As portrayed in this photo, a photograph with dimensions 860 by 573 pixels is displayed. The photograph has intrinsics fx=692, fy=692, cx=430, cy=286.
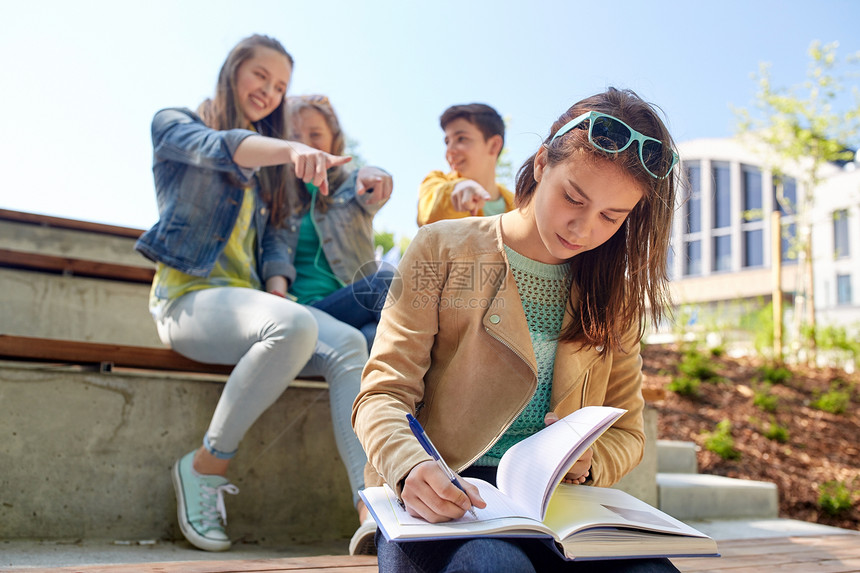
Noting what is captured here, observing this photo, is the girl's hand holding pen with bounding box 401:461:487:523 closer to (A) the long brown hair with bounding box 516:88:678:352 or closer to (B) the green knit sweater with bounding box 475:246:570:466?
(B) the green knit sweater with bounding box 475:246:570:466

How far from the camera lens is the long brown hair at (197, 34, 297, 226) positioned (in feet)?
7.95

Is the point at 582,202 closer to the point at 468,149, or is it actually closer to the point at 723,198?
the point at 468,149

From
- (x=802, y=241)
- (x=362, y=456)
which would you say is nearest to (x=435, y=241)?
(x=362, y=456)

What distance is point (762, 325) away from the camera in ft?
24.9

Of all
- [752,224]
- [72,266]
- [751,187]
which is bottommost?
[72,266]

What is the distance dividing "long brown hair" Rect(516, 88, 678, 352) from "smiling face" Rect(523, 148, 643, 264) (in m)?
0.03

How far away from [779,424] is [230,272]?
461 centimetres

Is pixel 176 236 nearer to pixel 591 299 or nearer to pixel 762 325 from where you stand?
pixel 591 299

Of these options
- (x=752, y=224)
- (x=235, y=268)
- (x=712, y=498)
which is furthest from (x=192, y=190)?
(x=752, y=224)

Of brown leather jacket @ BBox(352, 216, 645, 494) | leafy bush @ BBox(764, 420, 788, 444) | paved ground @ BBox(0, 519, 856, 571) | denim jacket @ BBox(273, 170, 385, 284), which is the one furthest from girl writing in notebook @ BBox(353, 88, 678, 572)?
leafy bush @ BBox(764, 420, 788, 444)

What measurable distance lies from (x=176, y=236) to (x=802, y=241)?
886cm

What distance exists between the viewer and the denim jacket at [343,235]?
2.56 metres

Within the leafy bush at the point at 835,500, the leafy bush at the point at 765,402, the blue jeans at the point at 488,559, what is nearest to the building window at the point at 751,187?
the leafy bush at the point at 765,402

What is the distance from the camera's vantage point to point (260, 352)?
1.98 meters
